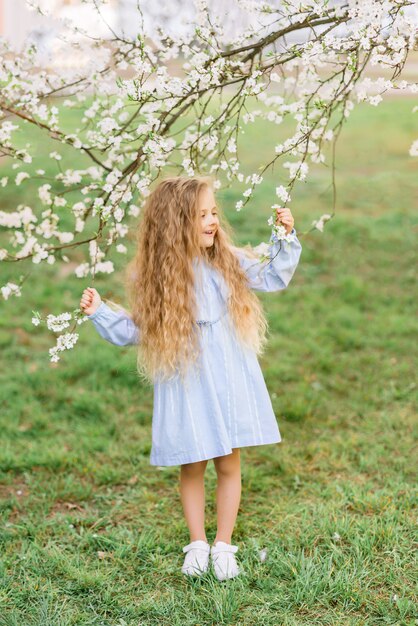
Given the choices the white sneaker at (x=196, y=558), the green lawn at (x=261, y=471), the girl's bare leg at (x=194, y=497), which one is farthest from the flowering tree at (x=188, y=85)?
the white sneaker at (x=196, y=558)

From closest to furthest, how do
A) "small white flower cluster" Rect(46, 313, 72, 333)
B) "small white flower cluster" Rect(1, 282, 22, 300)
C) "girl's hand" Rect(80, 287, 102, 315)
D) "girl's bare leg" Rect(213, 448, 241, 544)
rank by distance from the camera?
"small white flower cluster" Rect(46, 313, 72, 333) < "girl's hand" Rect(80, 287, 102, 315) < "girl's bare leg" Rect(213, 448, 241, 544) < "small white flower cluster" Rect(1, 282, 22, 300)

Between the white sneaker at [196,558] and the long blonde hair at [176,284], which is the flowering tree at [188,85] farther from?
the white sneaker at [196,558]

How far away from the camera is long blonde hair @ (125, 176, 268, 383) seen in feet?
8.89

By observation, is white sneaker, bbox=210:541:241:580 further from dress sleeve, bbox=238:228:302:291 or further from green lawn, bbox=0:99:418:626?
dress sleeve, bbox=238:228:302:291

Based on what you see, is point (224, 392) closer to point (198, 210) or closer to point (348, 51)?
point (198, 210)

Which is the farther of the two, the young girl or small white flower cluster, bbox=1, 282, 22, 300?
small white flower cluster, bbox=1, 282, 22, 300

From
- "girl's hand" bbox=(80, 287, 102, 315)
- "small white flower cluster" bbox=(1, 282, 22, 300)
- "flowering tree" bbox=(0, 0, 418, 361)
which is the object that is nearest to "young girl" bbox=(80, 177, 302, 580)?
"girl's hand" bbox=(80, 287, 102, 315)

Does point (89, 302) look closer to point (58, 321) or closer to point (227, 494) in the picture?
point (58, 321)

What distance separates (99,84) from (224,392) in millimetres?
1520

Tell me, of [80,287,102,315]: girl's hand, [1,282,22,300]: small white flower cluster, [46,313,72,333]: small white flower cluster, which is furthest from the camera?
[1,282,22,300]: small white flower cluster

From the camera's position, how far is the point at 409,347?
5.06m

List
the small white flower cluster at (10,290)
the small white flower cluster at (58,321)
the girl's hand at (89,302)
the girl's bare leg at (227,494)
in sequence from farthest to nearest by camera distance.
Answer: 1. the small white flower cluster at (10,290)
2. the girl's bare leg at (227,494)
3. the girl's hand at (89,302)
4. the small white flower cluster at (58,321)

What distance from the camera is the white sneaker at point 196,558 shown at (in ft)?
8.95

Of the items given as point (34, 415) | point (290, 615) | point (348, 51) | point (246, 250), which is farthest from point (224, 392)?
point (34, 415)
